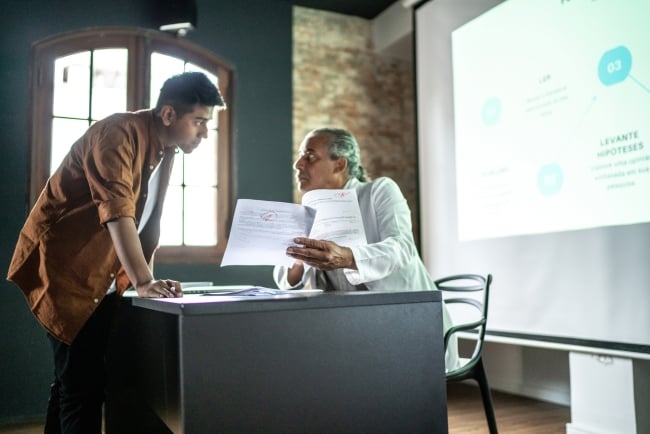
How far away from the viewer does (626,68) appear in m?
2.46

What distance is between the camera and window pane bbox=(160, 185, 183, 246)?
13.0ft

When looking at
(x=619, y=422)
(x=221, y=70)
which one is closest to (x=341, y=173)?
(x=619, y=422)

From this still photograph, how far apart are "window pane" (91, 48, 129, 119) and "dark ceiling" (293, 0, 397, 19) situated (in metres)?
1.45

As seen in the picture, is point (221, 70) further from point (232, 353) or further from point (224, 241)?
point (232, 353)

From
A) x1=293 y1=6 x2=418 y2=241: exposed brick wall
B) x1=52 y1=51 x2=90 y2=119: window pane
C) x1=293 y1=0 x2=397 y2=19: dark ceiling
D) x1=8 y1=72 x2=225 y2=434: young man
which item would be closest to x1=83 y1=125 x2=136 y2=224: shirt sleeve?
x1=8 y1=72 x2=225 y2=434: young man

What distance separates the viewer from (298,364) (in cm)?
122

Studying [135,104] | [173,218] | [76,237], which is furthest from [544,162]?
[135,104]

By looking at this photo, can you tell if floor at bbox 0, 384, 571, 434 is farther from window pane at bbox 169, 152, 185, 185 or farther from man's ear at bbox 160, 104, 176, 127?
man's ear at bbox 160, 104, 176, 127

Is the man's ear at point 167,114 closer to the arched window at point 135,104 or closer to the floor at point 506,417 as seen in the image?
the floor at point 506,417

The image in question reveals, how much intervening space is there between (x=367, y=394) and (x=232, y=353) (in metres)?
0.33

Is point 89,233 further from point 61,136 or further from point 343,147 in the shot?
point 61,136

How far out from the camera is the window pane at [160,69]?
13.1 ft

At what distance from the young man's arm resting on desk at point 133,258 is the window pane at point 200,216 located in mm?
2619

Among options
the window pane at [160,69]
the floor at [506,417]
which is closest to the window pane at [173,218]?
the window pane at [160,69]
